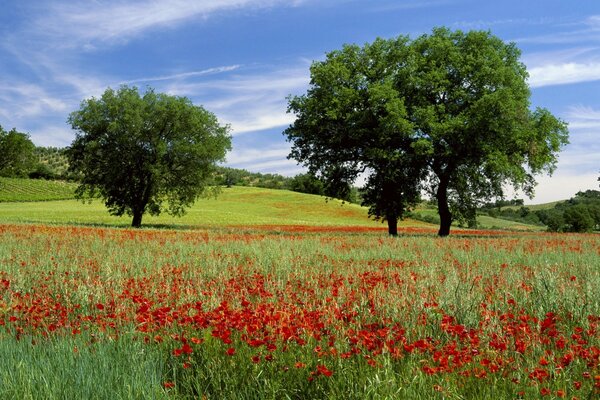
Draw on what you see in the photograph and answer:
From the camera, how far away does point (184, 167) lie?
40.8m

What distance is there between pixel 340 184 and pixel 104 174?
2019cm

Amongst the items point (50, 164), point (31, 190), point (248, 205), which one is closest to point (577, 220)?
point (248, 205)

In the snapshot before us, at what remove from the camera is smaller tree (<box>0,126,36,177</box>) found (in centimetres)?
8062

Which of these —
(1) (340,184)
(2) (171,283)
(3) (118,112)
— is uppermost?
(3) (118,112)

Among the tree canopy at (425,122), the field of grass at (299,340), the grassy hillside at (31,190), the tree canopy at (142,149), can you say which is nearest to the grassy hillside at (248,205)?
the grassy hillside at (31,190)

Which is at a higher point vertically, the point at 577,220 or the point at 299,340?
the point at 577,220

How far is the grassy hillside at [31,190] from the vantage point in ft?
277

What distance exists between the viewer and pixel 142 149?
39.8 meters

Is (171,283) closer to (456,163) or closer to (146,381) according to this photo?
(146,381)

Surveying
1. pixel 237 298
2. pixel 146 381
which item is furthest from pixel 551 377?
pixel 237 298

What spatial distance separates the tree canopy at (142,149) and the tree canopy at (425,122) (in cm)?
1106

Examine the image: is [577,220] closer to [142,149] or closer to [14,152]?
[142,149]

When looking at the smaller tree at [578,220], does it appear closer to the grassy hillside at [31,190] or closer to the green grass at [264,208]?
the green grass at [264,208]

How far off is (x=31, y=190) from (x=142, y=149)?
64290 millimetres
